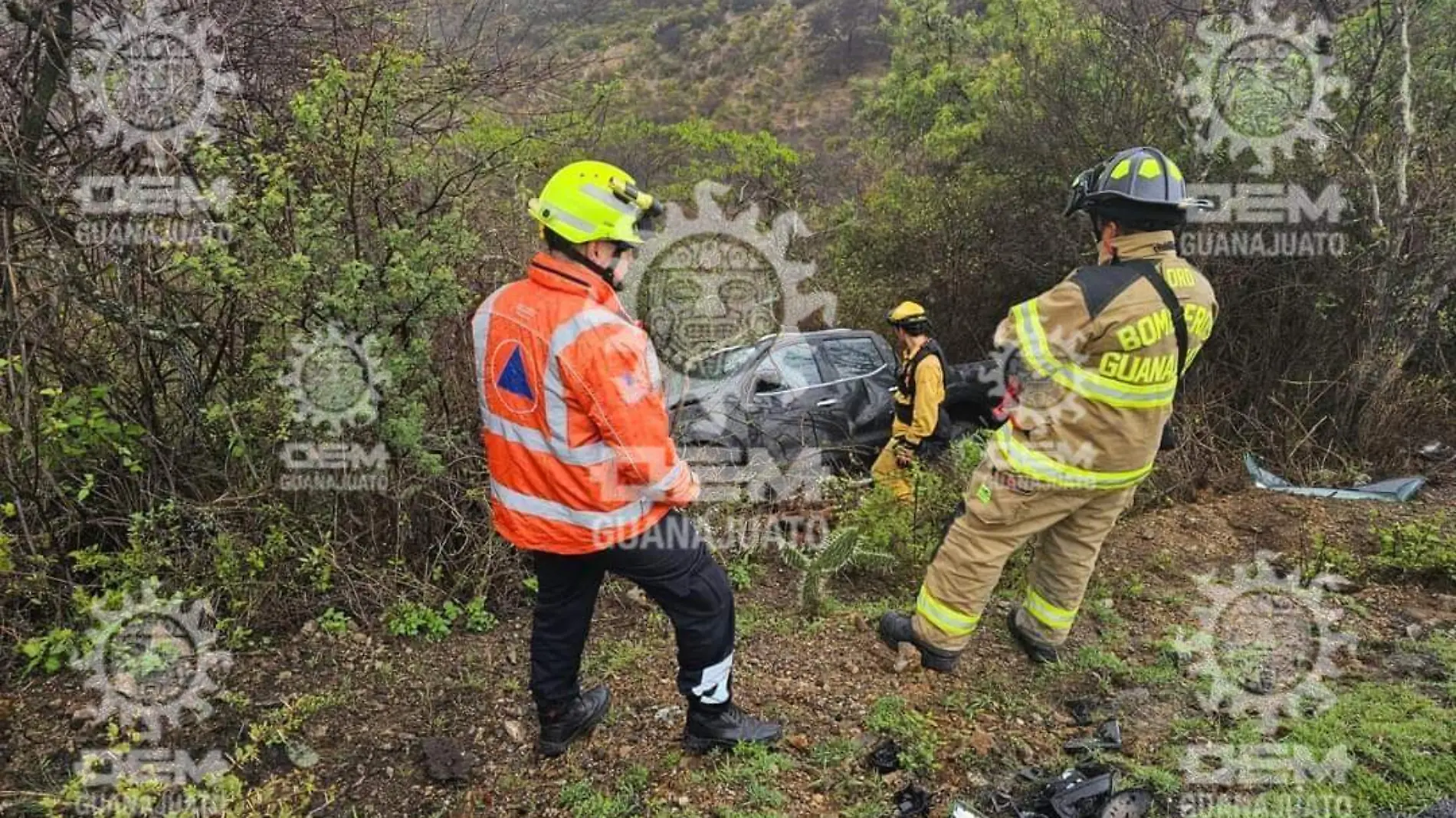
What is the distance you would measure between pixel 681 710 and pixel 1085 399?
77.6 inches

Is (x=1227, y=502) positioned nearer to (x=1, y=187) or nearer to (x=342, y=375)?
(x=342, y=375)

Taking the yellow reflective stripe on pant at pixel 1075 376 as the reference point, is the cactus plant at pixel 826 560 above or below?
below

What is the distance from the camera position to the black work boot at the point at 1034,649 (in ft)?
11.2

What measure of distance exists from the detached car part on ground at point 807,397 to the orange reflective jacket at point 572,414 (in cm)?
309

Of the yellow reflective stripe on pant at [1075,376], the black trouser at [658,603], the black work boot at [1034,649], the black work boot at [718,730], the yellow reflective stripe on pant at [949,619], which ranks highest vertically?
the yellow reflective stripe on pant at [1075,376]

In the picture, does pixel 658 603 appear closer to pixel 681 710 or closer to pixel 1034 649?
pixel 681 710

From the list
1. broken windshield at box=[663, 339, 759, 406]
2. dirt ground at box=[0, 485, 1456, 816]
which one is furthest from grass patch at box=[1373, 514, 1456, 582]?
broken windshield at box=[663, 339, 759, 406]

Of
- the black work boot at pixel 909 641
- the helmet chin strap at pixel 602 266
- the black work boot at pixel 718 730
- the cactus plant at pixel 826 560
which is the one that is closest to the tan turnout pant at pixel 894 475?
the cactus plant at pixel 826 560

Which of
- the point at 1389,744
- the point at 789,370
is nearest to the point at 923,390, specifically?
the point at 789,370

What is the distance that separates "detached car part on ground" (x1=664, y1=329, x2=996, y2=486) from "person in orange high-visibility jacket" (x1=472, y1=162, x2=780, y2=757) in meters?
2.95

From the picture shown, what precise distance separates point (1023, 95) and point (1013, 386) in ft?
22.8

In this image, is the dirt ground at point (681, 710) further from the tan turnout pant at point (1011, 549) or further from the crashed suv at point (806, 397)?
the crashed suv at point (806, 397)

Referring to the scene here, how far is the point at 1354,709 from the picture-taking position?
9.30 feet

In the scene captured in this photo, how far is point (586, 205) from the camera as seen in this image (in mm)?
2396
